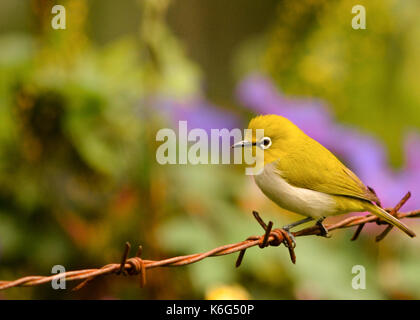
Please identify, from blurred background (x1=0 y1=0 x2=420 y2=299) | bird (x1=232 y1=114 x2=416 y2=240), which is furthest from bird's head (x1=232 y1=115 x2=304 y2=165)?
blurred background (x1=0 y1=0 x2=420 y2=299)

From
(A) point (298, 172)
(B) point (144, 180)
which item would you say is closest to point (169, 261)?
(A) point (298, 172)

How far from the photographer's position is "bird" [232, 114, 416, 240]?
36cm

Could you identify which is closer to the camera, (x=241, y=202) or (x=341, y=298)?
(x=341, y=298)

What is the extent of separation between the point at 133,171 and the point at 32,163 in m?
0.18

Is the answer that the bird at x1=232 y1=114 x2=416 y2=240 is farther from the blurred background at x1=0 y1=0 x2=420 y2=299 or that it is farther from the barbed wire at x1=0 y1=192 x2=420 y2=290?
the blurred background at x1=0 y1=0 x2=420 y2=299

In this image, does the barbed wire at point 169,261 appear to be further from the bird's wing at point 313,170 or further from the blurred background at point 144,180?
the blurred background at point 144,180

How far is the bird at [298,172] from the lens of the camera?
0.36 m

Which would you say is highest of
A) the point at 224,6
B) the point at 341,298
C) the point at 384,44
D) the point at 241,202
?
the point at 224,6

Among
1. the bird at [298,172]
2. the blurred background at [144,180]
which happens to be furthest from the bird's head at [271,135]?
the blurred background at [144,180]

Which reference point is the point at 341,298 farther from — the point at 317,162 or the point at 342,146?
the point at 317,162

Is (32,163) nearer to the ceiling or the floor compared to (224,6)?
nearer to the floor

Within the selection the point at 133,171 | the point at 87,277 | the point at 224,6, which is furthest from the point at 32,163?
the point at 224,6
